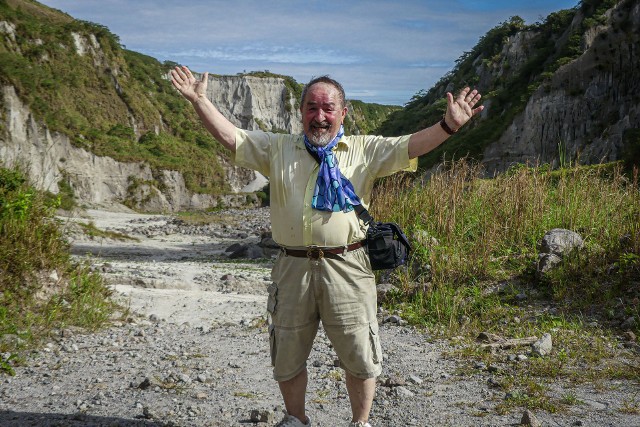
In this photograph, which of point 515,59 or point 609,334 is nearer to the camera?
point 609,334

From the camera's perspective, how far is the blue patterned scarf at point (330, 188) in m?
3.57

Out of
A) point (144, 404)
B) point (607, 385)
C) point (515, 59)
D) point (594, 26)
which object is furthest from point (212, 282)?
point (515, 59)

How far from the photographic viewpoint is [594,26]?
36.8m

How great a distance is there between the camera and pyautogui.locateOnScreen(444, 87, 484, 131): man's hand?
3.63 metres

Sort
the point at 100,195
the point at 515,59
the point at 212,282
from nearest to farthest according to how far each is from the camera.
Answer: the point at 212,282
the point at 100,195
the point at 515,59

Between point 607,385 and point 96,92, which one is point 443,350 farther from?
point 96,92

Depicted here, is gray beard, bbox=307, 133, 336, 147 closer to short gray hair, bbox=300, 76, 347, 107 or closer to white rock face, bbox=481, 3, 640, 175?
short gray hair, bbox=300, 76, 347, 107

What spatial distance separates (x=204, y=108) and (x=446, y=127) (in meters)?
1.41

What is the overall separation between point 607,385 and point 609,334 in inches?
54.9

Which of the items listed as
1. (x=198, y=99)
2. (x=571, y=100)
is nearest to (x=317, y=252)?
(x=198, y=99)

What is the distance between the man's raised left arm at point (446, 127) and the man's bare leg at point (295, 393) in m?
1.47

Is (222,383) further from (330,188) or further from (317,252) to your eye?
(330,188)

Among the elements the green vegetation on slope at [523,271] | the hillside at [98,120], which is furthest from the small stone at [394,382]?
the hillside at [98,120]

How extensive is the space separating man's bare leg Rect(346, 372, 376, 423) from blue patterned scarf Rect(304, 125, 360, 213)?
1.00m
